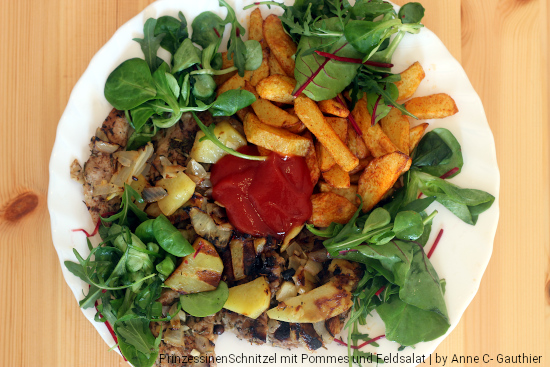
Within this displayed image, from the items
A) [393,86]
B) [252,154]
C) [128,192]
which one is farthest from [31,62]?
[393,86]

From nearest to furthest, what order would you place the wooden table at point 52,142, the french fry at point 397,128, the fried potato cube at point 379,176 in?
the fried potato cube at point 379,176 < the french fry at point 397,128 < the wooden table at point 52,142

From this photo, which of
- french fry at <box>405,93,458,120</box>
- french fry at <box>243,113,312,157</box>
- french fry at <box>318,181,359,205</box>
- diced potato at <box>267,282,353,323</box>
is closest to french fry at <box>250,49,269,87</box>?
french fry at <box>243,113,312,157</box>

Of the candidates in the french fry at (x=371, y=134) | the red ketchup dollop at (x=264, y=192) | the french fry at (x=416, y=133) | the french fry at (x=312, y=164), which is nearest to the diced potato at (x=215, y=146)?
the red ketchup dollop at (x=264, y=192)

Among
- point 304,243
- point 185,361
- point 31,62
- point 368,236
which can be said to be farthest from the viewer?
point 31,62

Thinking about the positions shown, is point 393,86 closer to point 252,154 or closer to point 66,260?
point 252,154

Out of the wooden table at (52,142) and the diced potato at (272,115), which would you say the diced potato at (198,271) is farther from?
the wooden table at (52,142)

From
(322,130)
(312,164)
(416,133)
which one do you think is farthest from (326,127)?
(416,133)

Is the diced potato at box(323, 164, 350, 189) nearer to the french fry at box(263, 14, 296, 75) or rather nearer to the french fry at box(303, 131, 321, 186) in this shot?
the french fry at box(303, 131, 321, 186)
